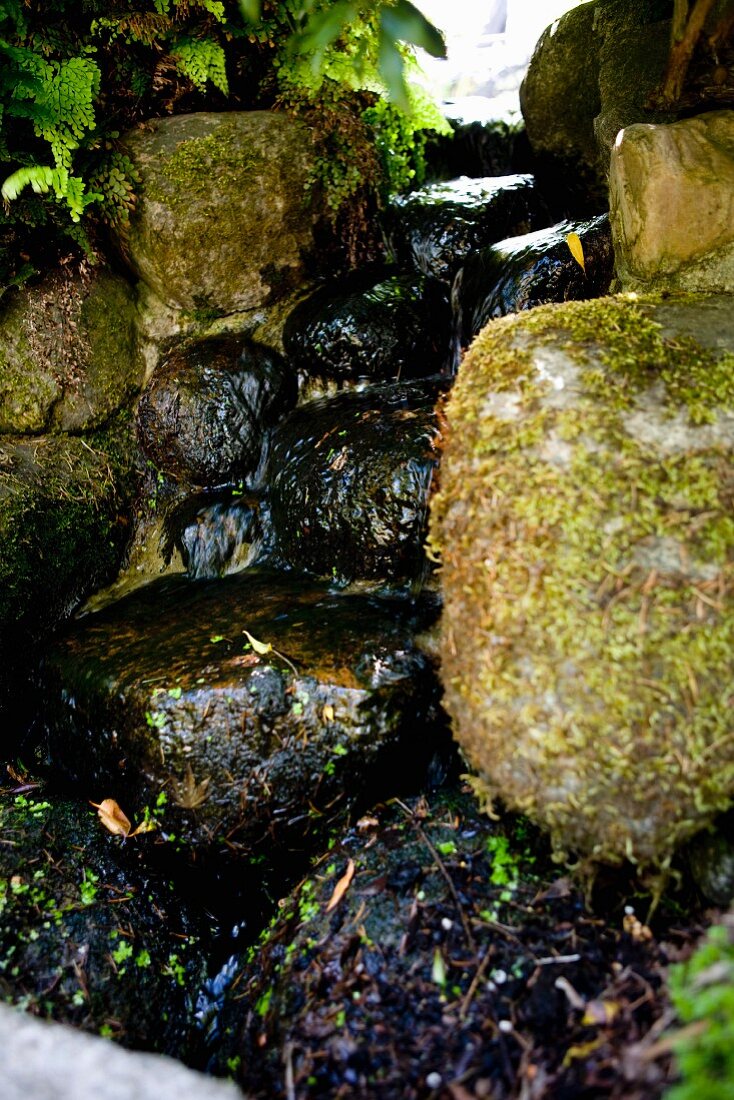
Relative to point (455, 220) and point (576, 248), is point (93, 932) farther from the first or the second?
point (455, 220)

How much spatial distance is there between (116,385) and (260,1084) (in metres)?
4.50

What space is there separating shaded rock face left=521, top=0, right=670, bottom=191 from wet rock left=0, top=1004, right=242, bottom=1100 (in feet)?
17.1

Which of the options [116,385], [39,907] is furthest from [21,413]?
[39,907]

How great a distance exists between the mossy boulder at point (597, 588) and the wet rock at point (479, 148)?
4882 millimetres

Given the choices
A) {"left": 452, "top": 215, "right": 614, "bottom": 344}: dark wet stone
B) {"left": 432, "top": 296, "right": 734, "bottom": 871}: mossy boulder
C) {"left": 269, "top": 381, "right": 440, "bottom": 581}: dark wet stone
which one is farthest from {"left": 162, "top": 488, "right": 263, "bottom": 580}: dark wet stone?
{"left": 432, "top": 296, "right": 734, "bottom": 871}: mossy boulder

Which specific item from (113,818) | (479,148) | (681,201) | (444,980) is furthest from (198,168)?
(444,980)

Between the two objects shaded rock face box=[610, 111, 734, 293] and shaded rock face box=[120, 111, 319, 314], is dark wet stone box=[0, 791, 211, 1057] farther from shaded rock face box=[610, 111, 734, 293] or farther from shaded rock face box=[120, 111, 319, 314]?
shaded rock face box=[120, 111, 319, 314]

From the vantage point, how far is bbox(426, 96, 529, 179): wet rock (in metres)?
6.77

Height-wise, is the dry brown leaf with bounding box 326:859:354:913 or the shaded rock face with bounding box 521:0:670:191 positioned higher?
the shaded rock face with bounding box 521:0:670:191

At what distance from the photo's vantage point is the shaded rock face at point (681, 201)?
127 inches

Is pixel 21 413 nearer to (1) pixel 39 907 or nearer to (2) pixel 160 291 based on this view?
(2) pixel 160 291

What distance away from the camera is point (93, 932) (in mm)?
2977

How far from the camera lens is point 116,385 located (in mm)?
5504

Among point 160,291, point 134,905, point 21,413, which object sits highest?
point 160,291
